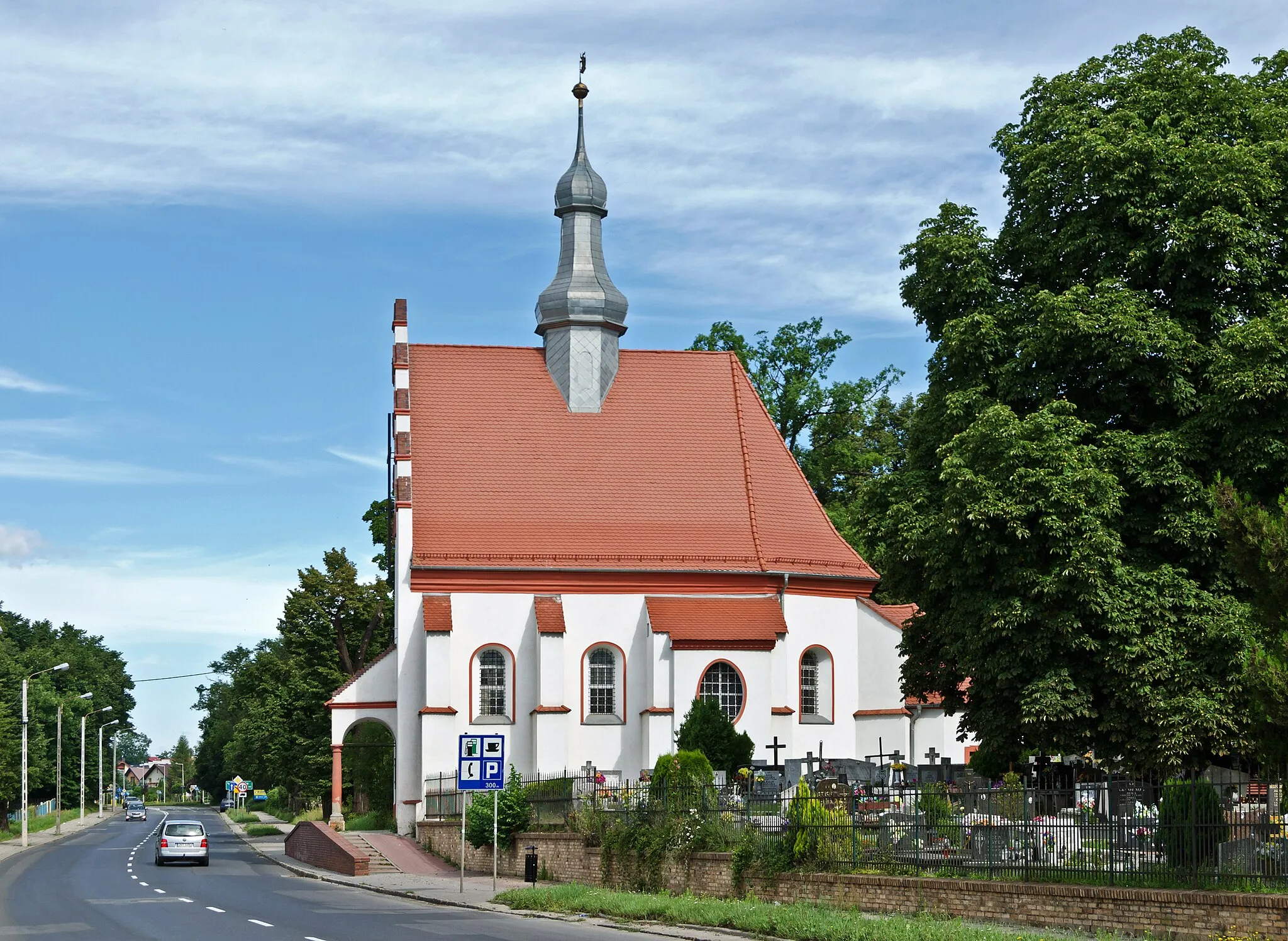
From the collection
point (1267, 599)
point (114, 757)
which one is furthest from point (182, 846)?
point (114, 757)

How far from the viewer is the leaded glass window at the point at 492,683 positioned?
38594 millimetres

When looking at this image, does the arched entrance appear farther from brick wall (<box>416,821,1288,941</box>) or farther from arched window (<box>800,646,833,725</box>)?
brick wall (<box>416,821,1288,941</box>)

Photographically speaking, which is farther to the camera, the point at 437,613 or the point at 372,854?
the point at 437,613

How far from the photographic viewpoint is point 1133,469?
2528 cm

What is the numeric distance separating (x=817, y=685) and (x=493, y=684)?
8.64 metres

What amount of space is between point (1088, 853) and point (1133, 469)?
982 centimetres

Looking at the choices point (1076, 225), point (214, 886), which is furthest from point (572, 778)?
point (1076, 225)

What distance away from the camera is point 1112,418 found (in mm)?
27469

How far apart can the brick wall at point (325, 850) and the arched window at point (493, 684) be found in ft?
16.3

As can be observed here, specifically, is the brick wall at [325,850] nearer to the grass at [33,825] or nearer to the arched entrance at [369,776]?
the arched entrance at [369,776]

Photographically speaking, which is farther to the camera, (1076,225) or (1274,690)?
(1076,225)

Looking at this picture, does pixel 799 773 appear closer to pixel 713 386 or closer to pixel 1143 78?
pixel 1143 78

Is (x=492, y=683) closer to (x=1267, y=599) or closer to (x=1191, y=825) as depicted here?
(x=1191, y=825)

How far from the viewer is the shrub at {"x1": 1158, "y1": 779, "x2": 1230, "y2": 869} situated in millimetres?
16125
